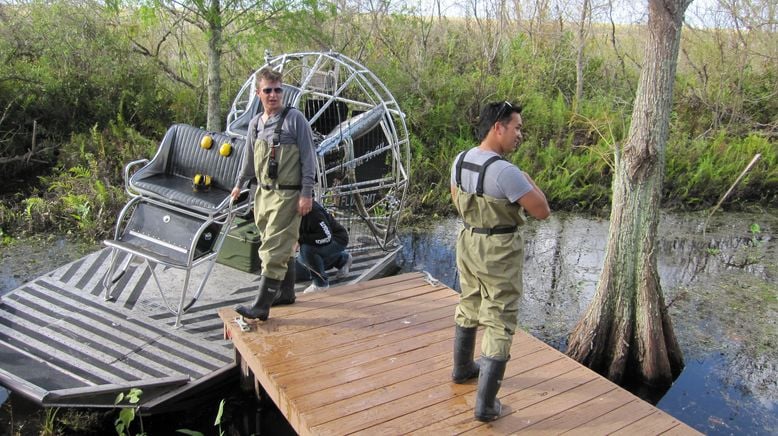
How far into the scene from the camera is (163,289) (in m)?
5.59

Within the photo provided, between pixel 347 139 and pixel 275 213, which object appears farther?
pixel 347 139

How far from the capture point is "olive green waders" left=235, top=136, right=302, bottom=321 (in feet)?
14.2

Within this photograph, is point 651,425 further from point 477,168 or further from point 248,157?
point 248,157

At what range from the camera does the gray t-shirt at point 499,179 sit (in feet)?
10.2

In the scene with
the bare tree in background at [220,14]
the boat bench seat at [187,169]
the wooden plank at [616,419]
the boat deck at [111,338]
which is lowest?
the boat deck at [111,338]

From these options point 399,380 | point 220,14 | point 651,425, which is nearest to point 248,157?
point 399,380

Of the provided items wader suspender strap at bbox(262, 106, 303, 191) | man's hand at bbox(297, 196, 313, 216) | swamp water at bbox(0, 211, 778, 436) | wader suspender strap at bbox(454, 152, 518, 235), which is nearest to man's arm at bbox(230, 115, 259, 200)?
wader suspender strap at bbox(262, 106, 303, 191)

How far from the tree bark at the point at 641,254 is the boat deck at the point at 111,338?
9.00ft

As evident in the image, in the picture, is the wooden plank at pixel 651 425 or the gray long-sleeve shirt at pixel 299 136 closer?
the wooden plank at pixel 651 425

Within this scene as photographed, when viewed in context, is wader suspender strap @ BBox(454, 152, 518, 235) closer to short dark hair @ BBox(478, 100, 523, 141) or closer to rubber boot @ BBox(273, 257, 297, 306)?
short dark hair @ BBox(478, 100, 523, 141)

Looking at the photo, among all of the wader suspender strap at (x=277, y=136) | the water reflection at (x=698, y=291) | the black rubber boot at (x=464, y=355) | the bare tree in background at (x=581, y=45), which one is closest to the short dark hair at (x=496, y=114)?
the black rubber boot at (x=464, y=355)

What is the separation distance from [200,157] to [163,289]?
1229 millimetres

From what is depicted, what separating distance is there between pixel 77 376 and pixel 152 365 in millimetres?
480

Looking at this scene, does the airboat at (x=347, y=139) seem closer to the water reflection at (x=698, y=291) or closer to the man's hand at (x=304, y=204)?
the water reflection at (x=698, y=291)
